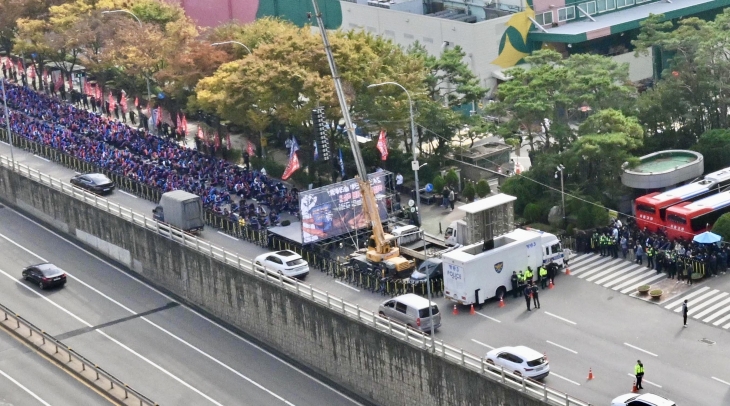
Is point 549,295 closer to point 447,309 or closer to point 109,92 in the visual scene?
point 447,309

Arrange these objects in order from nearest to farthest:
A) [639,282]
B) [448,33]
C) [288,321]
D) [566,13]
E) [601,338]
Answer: [601,338] → [288,321] → [639,282] → [448,33] → [566,13]

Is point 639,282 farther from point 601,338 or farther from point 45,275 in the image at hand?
point 45,275

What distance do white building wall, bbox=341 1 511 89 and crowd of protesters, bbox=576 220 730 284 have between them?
2850 cm

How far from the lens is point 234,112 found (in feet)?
261

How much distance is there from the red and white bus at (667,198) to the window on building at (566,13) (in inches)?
1171

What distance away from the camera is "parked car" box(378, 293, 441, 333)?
55.2 metres

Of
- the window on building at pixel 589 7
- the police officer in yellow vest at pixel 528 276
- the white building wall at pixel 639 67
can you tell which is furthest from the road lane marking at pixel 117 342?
the white building wall at pixel 639 67

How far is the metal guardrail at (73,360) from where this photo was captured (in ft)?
185

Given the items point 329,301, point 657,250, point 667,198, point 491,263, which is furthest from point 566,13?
point 329,301

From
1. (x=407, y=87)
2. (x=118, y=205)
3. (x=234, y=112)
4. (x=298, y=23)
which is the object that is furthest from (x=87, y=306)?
(x=298, y=23)

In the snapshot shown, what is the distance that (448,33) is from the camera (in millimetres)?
93562

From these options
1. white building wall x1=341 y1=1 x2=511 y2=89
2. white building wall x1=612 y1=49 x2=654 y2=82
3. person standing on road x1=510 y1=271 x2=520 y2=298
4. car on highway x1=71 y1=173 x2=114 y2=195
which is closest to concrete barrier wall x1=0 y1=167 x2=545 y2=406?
car on highway x1=71 y1=173 x2=114 y2=195

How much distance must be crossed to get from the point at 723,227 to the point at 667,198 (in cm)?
404

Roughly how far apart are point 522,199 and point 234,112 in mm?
19882
